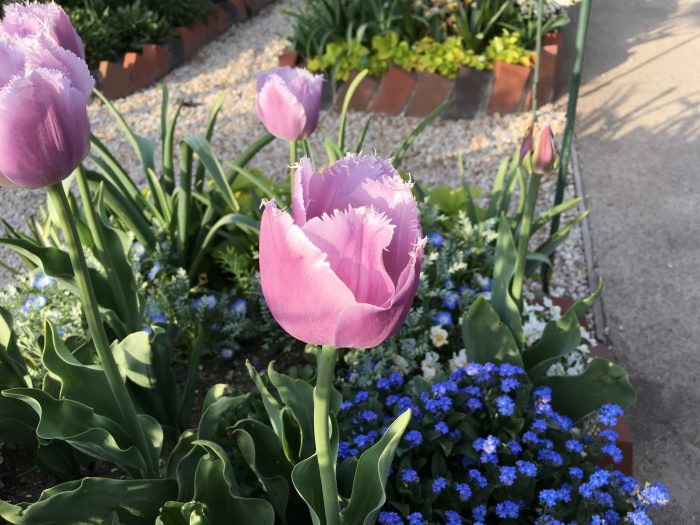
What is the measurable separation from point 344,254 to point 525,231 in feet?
3.34

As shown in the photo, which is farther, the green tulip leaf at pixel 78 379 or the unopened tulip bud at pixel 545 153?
the unopened tulip bud at pixel 545 153

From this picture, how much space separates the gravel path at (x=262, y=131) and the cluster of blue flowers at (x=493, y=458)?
1408 millimetres

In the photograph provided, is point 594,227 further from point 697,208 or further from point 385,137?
point 385,137

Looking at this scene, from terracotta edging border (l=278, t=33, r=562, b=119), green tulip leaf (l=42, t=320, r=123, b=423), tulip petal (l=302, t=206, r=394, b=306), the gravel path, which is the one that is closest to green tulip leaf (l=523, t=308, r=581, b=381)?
green tulip leaf (l=42, t=320, r=123, b=423)

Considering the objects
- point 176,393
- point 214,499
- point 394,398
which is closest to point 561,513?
point 394,398

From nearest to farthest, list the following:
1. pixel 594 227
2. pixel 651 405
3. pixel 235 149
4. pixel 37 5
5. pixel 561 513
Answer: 1. pixel 37 5
2. pixel 561 513
3. pixel 651 405
4. pixel 594 227
5. pixel 235 149

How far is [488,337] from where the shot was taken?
5.92 feet

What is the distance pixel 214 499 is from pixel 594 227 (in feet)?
8.18

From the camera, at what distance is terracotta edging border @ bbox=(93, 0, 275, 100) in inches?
178

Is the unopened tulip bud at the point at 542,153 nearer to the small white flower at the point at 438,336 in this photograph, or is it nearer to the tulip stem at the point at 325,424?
the small white flower at the point at 438,336

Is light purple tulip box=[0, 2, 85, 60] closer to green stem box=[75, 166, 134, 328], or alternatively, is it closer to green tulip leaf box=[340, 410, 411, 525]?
green stem box=[75, 166, 134, 328]

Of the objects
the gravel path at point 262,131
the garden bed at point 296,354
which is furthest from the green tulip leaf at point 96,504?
the gravel path at point 262,131

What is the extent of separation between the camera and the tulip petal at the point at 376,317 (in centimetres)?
78

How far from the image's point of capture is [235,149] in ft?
13.0
